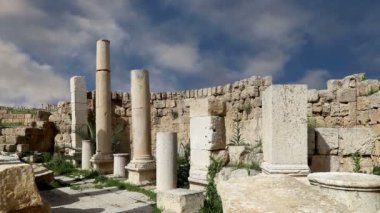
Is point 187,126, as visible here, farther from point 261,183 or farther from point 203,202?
point 261,183

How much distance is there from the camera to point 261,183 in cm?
486

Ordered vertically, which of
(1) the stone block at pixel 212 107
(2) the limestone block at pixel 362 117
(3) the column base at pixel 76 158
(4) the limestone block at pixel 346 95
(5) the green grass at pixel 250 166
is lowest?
(3) the column base at pixel 76 158

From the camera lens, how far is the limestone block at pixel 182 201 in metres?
6.84

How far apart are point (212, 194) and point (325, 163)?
2517mm

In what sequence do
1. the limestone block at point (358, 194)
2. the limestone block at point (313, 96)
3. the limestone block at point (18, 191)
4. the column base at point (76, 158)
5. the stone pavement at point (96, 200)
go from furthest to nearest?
the column base at point (76, 158)
the limestone block at point (313, 96)
the stone pavement at point (96, 200)
the limestone block at point (18, 191)
the limestone block at point (358, 194)

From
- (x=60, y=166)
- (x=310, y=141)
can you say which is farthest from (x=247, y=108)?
(x=60, y=166)

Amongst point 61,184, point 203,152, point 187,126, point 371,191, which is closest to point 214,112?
point 203,152

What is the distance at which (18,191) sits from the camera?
4.82 metres

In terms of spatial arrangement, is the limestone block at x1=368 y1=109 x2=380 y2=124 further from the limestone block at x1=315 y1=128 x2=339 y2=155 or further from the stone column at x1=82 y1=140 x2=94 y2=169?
the stone column at x1=82 y1=140 x2=94 y2=169

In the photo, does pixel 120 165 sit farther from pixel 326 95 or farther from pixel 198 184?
pixel 326 95

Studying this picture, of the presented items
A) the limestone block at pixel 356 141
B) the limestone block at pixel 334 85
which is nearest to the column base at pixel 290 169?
the limestone block at pixel 356 141

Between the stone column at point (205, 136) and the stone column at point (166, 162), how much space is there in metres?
0.78

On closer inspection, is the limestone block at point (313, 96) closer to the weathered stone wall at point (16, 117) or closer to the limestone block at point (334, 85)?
the limestone block at point (334, 85)

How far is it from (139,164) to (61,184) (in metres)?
2.63
